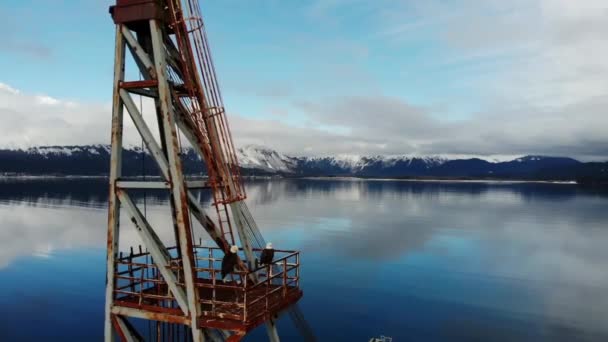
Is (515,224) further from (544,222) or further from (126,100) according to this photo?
(126,100)

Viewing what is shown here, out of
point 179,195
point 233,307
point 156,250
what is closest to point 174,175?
point 179,195

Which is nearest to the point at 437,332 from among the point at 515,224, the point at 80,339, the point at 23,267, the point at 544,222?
the point at 80,339

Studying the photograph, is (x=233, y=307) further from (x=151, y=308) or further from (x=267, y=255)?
(x=151, y=308)

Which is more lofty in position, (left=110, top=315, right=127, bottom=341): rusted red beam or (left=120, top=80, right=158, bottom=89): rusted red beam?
(left=120, top=80, right=158, bottom=89): rusted red beam

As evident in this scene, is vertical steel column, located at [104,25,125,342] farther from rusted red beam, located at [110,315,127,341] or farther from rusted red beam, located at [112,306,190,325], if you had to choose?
rusted red beam, located at [112,306,190,325]

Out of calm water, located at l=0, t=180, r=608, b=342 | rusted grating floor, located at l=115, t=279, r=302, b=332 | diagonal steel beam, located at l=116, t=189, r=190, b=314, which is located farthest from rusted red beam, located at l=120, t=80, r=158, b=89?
calm water, located at l=0, t=180, r=608, b=342

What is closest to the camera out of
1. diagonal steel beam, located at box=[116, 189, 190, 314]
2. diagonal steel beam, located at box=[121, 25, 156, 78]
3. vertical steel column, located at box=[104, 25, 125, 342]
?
diagonal steel beam, located at box=[116, 189, 190, 314]
